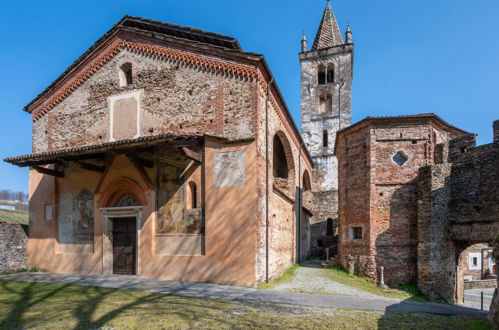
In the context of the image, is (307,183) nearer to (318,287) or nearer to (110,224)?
(318,287)

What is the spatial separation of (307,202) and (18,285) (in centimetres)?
1732

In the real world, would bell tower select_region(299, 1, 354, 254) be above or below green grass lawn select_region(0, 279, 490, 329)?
above

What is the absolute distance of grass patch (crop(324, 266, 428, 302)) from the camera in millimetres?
10189

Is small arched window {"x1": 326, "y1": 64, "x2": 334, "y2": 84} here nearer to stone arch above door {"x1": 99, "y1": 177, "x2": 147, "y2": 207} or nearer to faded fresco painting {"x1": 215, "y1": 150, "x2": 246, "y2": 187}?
faded fresco painting {"x1": 215, "y1": 150, "x2": 246, "y2": 187}

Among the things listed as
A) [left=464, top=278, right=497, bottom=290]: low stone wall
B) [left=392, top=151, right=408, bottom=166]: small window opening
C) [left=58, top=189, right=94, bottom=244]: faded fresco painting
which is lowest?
[left=464, top=278, right=497, bottom=290]: low stone wall

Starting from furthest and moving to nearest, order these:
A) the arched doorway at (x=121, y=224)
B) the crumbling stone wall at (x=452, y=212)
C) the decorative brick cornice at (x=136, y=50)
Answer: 1. the arched doorway at (x=121, y=224)
2. the crumbling stone wall at (x=452, y=212)
3. the decorative brick cornice at (x=136, y=50)

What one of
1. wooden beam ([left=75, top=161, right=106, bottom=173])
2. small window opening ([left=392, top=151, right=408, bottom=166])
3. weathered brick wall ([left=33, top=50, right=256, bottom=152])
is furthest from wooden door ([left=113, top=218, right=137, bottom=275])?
small window opening ([left=392, top=151, right=408, bottom=166])

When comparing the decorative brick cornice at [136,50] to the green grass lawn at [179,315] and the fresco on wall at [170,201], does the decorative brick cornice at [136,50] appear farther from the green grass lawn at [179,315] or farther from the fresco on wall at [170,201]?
the green grass lawn at [179,315]

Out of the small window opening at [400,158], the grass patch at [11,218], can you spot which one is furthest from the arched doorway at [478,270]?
the grass patch at [11,218]

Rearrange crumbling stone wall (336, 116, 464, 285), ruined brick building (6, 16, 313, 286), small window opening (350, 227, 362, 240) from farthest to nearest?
small window opening (350, 227, 362, 240) < crumbling stone wall (336, 116, 464, 285) < ruined brick building (6, 16, 313, 286)

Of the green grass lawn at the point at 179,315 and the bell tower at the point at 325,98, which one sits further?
the bell tower at the point at 325,98

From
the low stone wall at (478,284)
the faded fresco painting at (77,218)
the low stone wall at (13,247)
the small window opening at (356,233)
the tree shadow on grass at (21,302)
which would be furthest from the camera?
the low stone wall at (478,284)

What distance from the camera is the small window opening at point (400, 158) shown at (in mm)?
11969

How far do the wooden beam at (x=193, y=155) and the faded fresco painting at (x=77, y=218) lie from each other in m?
5.12
